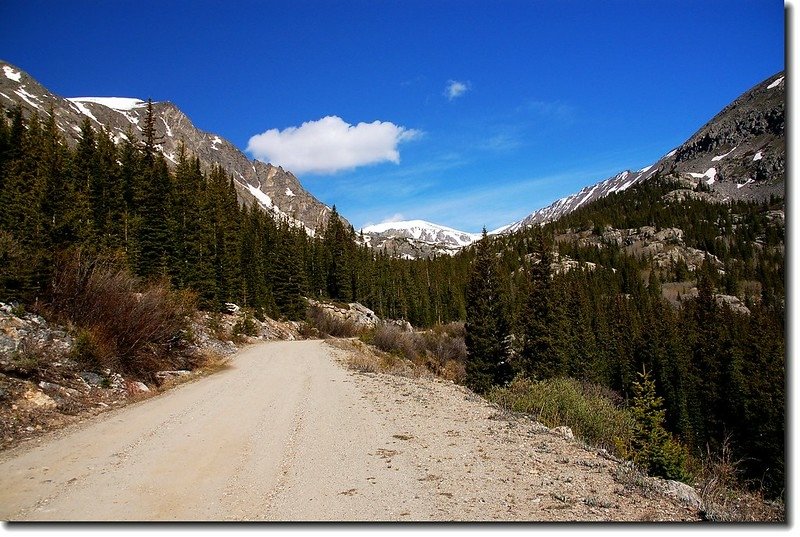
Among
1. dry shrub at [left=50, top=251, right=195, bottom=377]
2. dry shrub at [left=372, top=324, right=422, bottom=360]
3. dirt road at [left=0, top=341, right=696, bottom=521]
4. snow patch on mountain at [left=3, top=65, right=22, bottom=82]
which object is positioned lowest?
dry shrub at [left=372, top=324, right=422, bottom=360]

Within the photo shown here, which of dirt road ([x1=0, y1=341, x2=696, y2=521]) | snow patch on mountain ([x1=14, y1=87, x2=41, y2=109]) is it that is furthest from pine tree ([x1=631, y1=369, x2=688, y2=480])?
snow patch on mountain ([x1=14, y1=87, x2=41, y2=109])

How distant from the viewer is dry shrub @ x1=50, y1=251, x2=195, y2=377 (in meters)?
13.0

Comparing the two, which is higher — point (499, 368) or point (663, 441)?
point (663, 441)

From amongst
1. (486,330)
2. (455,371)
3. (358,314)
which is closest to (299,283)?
(358,314)

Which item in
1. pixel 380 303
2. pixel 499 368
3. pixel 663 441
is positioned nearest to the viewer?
pixel 663 441

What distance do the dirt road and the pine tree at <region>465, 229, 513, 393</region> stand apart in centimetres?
2442

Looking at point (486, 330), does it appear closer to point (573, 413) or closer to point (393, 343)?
point (393, 343)

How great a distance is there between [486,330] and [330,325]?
77.3 ft

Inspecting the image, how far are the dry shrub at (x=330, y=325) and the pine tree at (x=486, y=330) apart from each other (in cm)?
1852

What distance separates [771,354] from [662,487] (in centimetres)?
4859

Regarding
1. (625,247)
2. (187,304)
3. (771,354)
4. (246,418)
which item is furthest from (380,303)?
(625,247)

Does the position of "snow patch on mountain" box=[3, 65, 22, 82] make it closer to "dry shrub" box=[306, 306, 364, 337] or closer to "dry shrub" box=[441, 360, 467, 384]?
"dry shrub" box=[306, 306, 364, 337]

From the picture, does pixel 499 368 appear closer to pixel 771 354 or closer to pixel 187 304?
pixel 187 304

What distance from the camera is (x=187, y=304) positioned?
19.9 m
